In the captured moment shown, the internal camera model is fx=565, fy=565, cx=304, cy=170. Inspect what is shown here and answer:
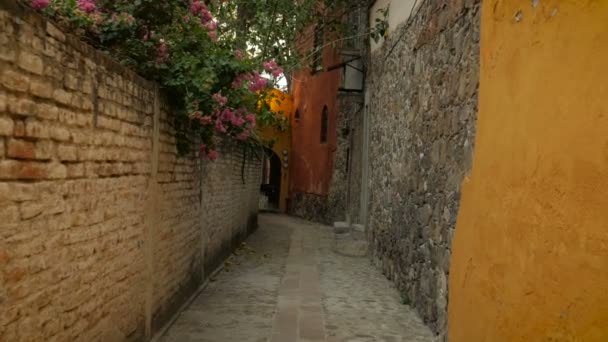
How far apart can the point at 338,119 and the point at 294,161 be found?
653 centimetres

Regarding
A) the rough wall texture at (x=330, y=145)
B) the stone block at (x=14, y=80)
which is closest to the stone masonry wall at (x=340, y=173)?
the rough wall texture at (x=330, y=145)

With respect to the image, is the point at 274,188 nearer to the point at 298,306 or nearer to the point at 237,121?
Answer: the point at 298,306

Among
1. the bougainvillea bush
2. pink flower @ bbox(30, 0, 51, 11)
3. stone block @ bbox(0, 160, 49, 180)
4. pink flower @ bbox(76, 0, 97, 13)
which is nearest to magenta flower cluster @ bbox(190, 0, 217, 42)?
the bougainvillea bush

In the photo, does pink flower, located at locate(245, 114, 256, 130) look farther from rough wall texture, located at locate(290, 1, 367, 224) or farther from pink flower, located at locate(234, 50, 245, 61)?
rough wall texture, located at locate(290, 1, 367, 224)

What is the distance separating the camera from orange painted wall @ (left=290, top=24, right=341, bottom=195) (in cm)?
1780

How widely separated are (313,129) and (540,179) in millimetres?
17536

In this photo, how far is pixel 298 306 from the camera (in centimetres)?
629

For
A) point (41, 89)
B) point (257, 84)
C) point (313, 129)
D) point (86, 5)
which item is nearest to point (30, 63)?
point (41, 89)

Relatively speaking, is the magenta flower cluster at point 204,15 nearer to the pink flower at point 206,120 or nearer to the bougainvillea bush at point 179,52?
the bougainvillea bush at point 179,52

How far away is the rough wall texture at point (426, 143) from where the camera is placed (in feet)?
15.6

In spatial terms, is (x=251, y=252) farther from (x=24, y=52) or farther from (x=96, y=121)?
(x=24, y=52)

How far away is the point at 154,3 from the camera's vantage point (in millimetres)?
5016

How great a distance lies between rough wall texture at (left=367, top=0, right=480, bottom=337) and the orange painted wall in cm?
832

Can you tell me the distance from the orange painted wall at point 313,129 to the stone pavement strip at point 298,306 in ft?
Result: 27.1
